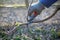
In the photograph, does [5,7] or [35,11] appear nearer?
[35,11]

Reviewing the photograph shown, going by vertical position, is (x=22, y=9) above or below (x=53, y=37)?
above

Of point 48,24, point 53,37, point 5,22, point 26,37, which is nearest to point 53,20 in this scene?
point 48,24

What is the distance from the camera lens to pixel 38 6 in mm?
1865

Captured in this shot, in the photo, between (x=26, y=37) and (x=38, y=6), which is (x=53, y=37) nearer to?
(x=26, y=37)

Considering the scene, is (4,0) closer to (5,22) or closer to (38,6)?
(5,22)

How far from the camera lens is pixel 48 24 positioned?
2.31 metres

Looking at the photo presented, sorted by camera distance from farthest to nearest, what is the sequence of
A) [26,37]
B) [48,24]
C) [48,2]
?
[48,24] < [26,37] < [48,2]

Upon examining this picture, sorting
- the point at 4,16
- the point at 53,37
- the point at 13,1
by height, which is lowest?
the point at 53,37

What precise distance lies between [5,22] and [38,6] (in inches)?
26.6

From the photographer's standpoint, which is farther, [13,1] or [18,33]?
[13,1]

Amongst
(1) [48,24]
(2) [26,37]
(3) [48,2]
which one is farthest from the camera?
(1) [48,24]

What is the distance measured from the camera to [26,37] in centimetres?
208

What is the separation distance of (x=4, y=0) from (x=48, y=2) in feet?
2.87

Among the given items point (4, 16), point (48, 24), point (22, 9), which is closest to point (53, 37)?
point (48, 24)
